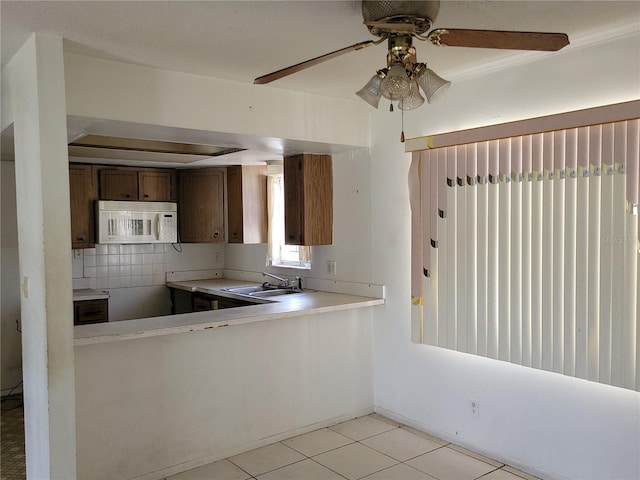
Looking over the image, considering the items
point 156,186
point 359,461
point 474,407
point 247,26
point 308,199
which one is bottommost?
point 359,461

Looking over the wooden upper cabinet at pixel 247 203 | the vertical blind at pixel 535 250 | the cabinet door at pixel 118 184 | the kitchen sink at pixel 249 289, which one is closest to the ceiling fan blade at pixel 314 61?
the vertical blind at pixel 535 250

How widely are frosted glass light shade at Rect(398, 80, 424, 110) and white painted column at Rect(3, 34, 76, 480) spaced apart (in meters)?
1.56

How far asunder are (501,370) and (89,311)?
3.67m

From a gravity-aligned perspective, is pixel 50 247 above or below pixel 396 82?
below

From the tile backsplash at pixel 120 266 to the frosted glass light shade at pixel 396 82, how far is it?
4.36m

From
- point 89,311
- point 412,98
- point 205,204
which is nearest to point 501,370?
point 412,98

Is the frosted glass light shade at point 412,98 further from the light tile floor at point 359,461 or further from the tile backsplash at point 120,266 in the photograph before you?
the tile backsplash at point 120,266

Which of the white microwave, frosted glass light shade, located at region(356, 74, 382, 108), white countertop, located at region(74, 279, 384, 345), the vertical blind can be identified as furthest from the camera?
the white microwave

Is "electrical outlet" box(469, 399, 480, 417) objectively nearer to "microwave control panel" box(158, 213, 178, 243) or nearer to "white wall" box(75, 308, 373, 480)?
"white wall" box(75, 308, 373, 480)

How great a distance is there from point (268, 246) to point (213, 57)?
2.90m

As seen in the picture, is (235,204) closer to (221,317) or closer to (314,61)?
(221,317)

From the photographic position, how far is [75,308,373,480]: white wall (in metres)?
2.93

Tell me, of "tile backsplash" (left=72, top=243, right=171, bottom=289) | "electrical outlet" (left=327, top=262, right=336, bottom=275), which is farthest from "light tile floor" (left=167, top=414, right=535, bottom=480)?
"tile backsplash" (left=72, top=243, right=171, bottom=289)

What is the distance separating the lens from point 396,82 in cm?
195
